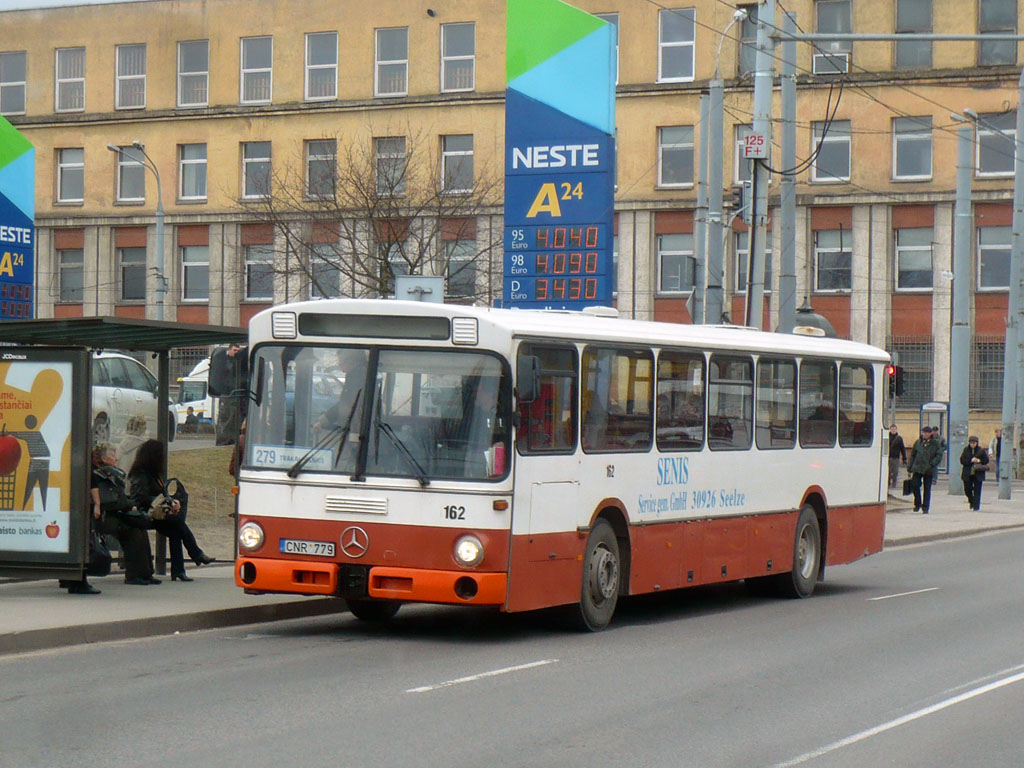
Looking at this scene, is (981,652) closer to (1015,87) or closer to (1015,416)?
(1015,416)

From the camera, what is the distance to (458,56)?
180 feet

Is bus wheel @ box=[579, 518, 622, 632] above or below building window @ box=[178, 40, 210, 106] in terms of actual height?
below

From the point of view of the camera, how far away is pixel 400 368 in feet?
41.3

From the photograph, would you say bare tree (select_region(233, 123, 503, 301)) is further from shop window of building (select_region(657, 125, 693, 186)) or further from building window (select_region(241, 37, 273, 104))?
shop window of building (select_region(657, 125, 693, 186))

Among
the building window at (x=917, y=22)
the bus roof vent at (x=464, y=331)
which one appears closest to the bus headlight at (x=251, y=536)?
the bus roof vent at (x=464, y=331)

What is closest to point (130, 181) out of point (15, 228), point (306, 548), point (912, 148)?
point (912, 148)

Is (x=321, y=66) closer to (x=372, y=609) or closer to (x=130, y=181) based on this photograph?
(x=130, y=181)

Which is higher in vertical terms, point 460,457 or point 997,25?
point 997,25

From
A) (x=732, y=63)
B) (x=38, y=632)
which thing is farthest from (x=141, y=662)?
(x=732, y=63)

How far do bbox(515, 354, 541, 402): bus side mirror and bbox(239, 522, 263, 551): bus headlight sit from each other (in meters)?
2.34

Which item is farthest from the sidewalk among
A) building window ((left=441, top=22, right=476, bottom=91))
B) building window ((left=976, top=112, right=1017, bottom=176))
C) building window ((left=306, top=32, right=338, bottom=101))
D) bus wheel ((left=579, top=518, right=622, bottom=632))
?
building window ((left=976, top=112, right=1017, bottom=176))

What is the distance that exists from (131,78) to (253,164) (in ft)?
18.2

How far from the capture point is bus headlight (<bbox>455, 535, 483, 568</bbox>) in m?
12.2

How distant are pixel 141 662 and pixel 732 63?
1759 inches
